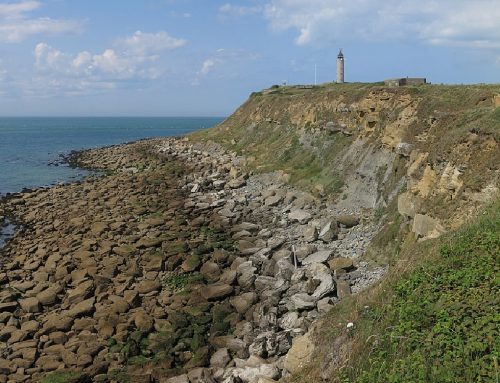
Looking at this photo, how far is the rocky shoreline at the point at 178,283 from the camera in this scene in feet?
47.4

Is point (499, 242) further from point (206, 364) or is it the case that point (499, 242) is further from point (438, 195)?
point (206, 364)

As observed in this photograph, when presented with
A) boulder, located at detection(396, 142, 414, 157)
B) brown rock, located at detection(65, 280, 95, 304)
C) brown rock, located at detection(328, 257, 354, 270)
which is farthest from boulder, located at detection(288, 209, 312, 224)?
brown rock, located at detection(65, 280, 95, 304)

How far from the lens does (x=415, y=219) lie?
1720 centimetres

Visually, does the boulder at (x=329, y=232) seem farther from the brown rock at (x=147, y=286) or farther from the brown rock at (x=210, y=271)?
the brown rock at (x=147, y=286)

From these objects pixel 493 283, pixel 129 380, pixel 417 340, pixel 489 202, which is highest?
pixel 489 202

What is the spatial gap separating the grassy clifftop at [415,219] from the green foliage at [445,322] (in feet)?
0.07

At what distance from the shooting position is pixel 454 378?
7.35 metres

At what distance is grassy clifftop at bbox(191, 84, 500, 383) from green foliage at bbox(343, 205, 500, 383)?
0.02 meters

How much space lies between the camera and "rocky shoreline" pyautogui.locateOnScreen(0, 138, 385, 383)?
14.4 metres

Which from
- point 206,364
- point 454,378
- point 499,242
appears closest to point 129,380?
point 206,364

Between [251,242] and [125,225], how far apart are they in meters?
9.43

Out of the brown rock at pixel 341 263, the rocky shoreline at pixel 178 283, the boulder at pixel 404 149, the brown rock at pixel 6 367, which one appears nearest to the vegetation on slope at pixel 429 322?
the rocky shoreline at pixel 178 283

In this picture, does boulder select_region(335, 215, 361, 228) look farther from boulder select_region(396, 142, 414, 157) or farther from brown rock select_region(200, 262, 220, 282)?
brown rock select_region(200, 262, 220, 282)

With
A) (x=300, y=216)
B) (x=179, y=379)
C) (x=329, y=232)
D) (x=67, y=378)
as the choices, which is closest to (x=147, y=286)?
(x=67, y=378)
